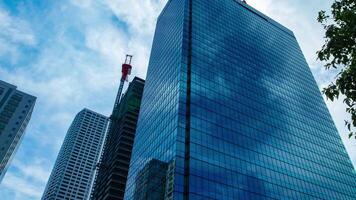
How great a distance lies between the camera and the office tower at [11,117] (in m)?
166

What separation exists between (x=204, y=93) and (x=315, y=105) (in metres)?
50.1

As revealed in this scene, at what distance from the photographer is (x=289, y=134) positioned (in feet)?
265

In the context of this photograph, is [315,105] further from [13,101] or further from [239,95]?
[13,101]

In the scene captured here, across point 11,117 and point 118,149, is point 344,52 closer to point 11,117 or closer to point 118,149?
point 118,149

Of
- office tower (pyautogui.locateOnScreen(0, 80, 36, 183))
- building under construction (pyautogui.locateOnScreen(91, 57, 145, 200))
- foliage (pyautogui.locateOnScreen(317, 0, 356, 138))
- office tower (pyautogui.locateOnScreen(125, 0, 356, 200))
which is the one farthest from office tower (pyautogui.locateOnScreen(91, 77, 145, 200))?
foliage (pyautogui.locateOnScreen(317, 0, 356, 138))

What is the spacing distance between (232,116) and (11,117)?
150m

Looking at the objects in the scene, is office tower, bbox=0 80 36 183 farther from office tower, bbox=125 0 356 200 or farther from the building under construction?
office tower, bbox=125 0 356 200

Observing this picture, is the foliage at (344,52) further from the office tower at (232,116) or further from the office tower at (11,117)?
the office tower at (11,117)

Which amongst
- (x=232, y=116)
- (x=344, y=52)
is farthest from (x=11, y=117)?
(x=344, y=52)

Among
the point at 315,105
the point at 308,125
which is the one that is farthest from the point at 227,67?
the point at 315,105

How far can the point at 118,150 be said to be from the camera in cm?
11138

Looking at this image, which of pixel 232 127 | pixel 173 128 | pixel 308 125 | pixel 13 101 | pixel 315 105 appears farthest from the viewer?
pixel 13 101

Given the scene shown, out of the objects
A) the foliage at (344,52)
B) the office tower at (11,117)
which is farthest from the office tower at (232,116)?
the office tower at (11,117)

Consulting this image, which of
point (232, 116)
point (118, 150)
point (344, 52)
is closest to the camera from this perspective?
point (344, 52)
